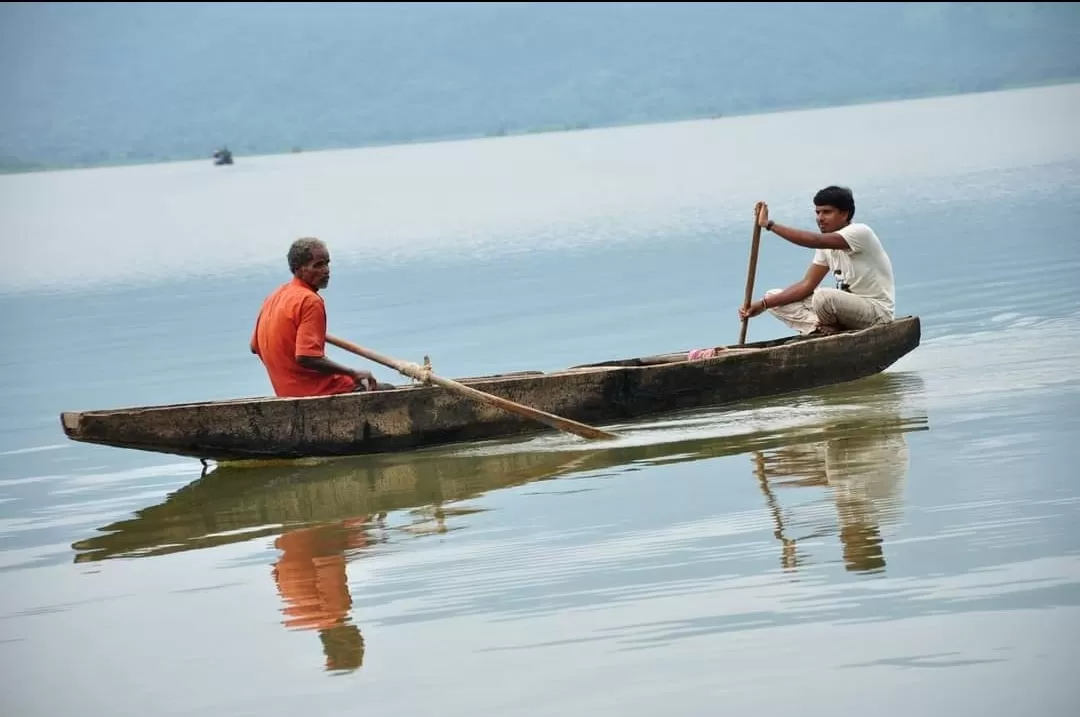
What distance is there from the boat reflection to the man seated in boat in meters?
0.54

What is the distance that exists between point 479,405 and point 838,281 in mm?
2921

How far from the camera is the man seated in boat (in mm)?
10094

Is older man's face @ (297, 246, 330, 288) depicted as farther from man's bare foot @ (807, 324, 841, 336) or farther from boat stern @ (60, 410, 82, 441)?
man's bare foot @ (807, 324, 841, 336)

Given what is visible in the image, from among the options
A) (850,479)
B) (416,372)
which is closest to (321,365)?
(416,372)

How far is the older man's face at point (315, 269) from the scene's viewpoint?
10.2 m

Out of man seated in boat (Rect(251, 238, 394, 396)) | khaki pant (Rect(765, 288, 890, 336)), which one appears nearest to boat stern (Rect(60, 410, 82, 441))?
man seated in boat (Rect(251, 238, 394, 396))

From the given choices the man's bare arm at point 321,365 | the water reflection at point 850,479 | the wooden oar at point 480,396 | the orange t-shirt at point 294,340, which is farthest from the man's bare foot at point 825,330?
the man's bare arm at point 321,365

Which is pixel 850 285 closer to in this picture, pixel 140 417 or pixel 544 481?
pixel 544 481

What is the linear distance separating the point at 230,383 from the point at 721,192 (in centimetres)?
2638

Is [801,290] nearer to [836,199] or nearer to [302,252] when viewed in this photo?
[836,199]

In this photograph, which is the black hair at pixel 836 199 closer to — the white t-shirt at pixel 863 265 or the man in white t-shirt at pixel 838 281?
the man in white t-shirt at pixel 838 281

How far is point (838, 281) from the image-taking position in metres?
11.8

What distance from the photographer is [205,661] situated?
700 cm

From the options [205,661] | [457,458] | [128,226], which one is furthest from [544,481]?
[128,226]
